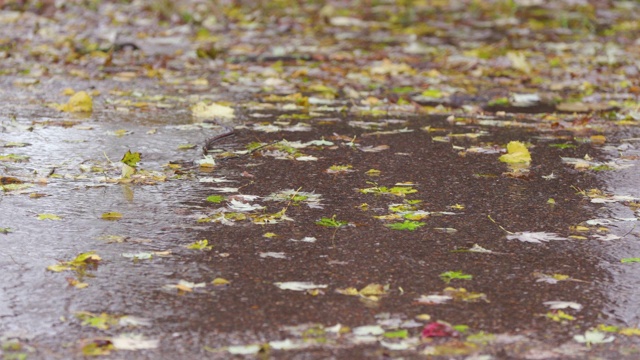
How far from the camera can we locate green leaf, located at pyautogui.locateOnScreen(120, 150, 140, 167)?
458 centimetres

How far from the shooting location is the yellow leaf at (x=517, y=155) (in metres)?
4.93

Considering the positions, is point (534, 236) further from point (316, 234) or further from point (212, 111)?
point (212, 111)

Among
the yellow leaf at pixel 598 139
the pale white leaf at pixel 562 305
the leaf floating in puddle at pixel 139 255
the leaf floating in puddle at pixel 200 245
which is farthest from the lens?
the yellow leaf at pixel 598 139

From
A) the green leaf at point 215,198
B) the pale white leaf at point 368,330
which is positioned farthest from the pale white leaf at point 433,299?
the green leaf at point 215,198

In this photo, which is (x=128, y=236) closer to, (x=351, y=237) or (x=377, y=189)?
(x=351, y=237)

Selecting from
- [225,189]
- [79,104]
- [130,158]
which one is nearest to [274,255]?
[225,189]

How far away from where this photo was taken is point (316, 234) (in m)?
3.62

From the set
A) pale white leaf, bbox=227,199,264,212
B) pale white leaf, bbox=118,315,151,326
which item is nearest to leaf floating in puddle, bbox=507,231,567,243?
pale white leaf, bbox=227,199,264,212

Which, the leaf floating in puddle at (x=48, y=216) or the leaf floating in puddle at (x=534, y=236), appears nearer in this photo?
the leaf floating in puddle at (x=534, y=236)

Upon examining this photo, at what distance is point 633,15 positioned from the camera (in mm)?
11883

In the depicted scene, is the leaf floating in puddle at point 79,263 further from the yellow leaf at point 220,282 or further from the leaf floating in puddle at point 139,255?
the yellow leaf at point 220,282

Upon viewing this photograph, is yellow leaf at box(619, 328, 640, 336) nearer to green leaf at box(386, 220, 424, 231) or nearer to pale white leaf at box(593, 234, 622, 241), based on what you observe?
pale white leaf at box(593, 234, 622, 241)

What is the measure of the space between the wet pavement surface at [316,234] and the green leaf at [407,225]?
0.02 metres

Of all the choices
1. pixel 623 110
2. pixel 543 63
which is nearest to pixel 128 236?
pixel 623 110
